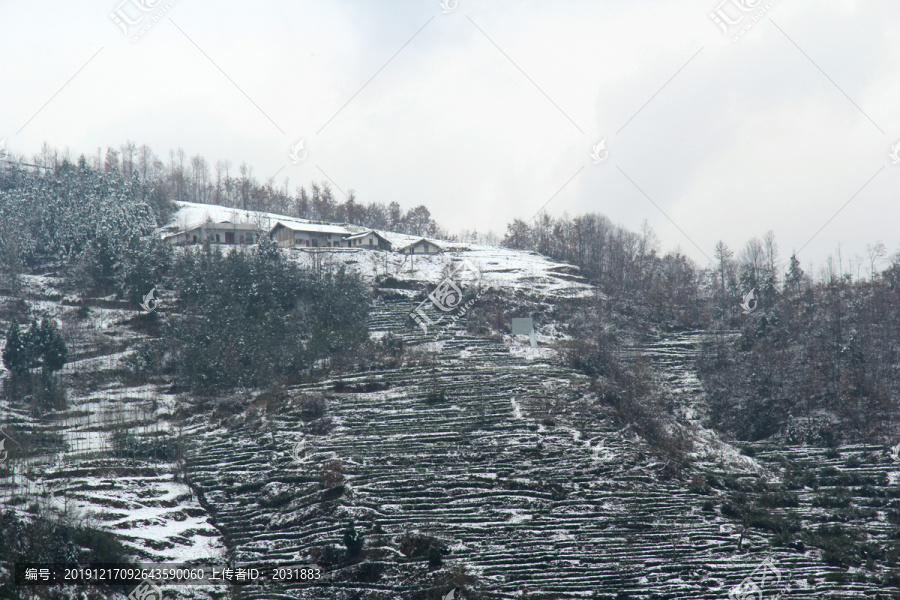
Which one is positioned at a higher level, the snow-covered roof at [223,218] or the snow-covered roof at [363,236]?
the snow-covered roof at [223,218]

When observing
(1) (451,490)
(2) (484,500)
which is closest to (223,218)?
(1) (451,490)

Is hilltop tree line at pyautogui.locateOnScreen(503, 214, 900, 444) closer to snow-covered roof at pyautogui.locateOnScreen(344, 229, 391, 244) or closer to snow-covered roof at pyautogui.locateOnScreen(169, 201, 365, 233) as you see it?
snow-covered roof at pyautogui.locateOnScreen(344, 229, 391, 244)

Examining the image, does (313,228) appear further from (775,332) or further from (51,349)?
(775,332)

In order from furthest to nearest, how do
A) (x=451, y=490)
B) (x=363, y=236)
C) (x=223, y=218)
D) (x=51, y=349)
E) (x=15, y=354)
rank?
(x=223, y=218)
(x=363, y=236)
(x=51, y=349)
(x=15, y=354)
(x=451, y=490)

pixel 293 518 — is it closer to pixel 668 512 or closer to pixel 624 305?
pixel 668 512

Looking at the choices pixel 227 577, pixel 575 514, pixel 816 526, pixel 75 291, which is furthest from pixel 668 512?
pixel 75 291

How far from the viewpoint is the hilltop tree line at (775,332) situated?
3653cm

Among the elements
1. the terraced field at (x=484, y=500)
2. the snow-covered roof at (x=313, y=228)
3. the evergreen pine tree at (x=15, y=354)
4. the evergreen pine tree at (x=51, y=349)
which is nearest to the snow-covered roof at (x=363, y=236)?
the snow-covered roof at (x=313, y=228)

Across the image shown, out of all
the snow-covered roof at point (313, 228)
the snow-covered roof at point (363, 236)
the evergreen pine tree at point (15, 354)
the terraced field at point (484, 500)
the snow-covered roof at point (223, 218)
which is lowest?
the terraced field at point (484, 500)

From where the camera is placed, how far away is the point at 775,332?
44.2 m

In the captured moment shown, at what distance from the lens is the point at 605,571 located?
25.2 metres

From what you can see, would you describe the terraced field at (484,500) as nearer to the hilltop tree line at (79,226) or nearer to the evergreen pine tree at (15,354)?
the evergreen pine tree at (15,354)

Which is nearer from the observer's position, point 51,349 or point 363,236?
point 51,349

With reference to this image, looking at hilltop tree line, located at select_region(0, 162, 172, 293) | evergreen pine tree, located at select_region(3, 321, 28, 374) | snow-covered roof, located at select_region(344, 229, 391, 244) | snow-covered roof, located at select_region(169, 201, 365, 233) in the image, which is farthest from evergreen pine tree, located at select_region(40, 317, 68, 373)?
snow-covered roof, located at select_region(344, 229, 391, 244)
